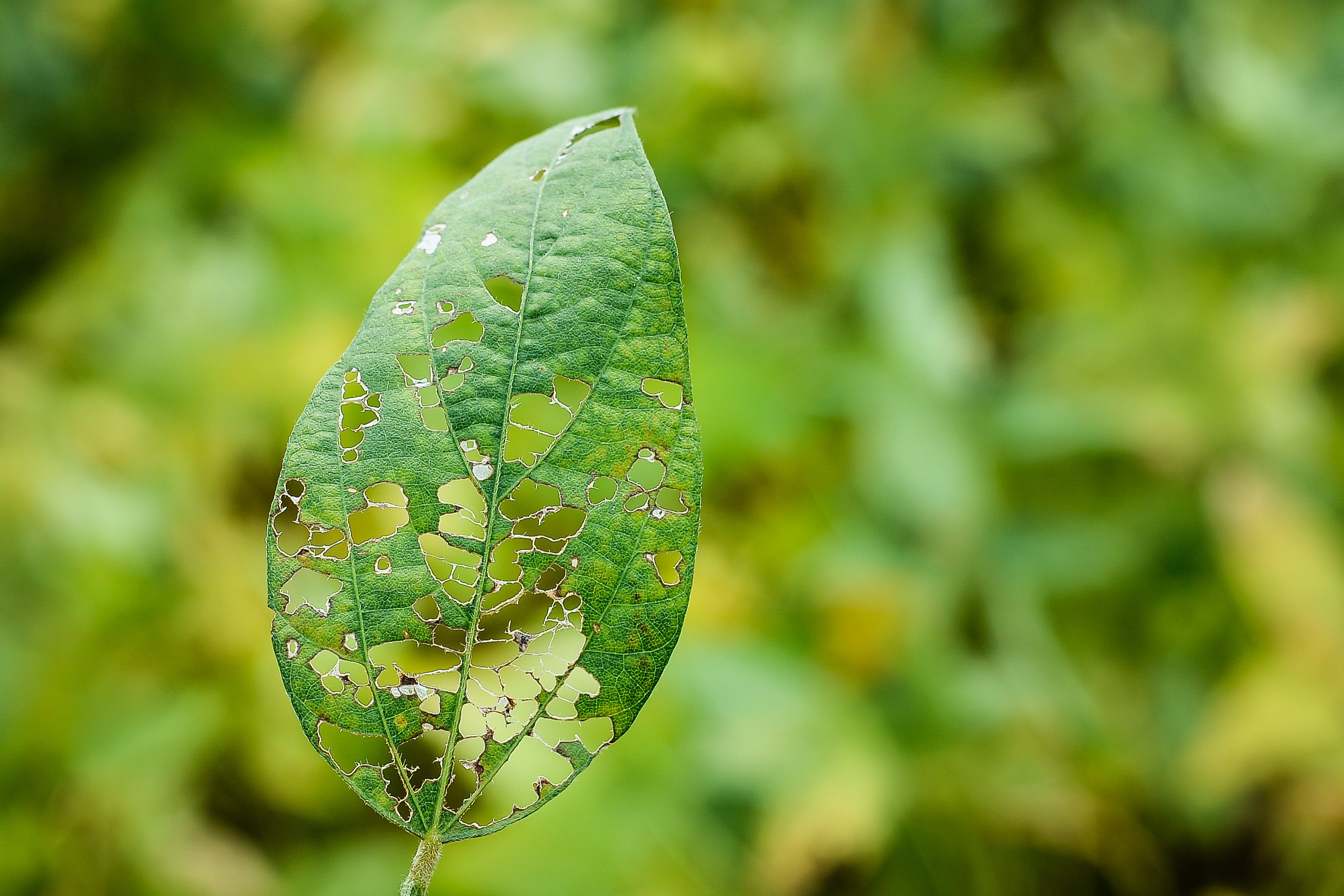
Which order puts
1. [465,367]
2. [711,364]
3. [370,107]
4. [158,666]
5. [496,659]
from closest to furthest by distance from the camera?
1. [465,367]
2. [496,659]
3. [158,666]
4. [711,364]
5. [370,107]

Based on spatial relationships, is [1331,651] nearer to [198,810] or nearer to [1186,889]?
[1186,889]

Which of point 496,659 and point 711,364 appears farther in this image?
point 711,364

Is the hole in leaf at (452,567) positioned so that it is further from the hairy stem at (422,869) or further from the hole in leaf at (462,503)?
the hairy stem at (422,869)

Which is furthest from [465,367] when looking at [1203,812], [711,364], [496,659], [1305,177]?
[1305,177]

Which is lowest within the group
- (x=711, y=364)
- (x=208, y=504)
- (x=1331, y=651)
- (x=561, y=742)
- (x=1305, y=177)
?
(x=561, y=742)

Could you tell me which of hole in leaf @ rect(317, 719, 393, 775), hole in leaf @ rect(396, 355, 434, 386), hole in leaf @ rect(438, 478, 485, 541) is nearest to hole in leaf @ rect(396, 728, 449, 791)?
hole in leaf @ rect(317, 719, 393, 775)

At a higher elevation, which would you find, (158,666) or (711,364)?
(711,364)

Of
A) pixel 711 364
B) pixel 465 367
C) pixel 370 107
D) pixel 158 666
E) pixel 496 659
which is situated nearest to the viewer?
pixel 465 367

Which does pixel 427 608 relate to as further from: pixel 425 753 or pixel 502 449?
pixel 425 753
